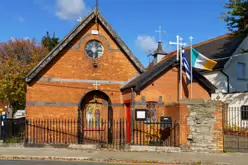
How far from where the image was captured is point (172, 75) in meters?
18.0

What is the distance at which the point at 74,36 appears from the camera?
60.1 ft

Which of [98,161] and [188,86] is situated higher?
[188,86]

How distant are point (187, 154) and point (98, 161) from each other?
13.3 feet

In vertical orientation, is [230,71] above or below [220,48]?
below

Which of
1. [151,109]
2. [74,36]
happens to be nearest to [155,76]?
[151,109]

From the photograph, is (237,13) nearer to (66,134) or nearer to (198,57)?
(198,57)

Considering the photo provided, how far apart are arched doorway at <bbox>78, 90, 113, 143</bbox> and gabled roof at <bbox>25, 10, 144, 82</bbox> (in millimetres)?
2932

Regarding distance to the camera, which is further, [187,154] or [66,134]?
[66,134]

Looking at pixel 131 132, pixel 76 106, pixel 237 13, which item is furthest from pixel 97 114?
pixel 237 13

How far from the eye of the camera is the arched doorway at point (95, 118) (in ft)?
60.1

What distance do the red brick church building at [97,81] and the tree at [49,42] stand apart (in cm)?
2502

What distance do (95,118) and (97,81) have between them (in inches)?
90.0

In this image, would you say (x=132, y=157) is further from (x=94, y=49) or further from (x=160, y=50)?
(x=160, y=50)

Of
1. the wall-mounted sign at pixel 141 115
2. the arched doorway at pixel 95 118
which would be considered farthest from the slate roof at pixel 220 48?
the wall-mounted sign at pixel 141 115
